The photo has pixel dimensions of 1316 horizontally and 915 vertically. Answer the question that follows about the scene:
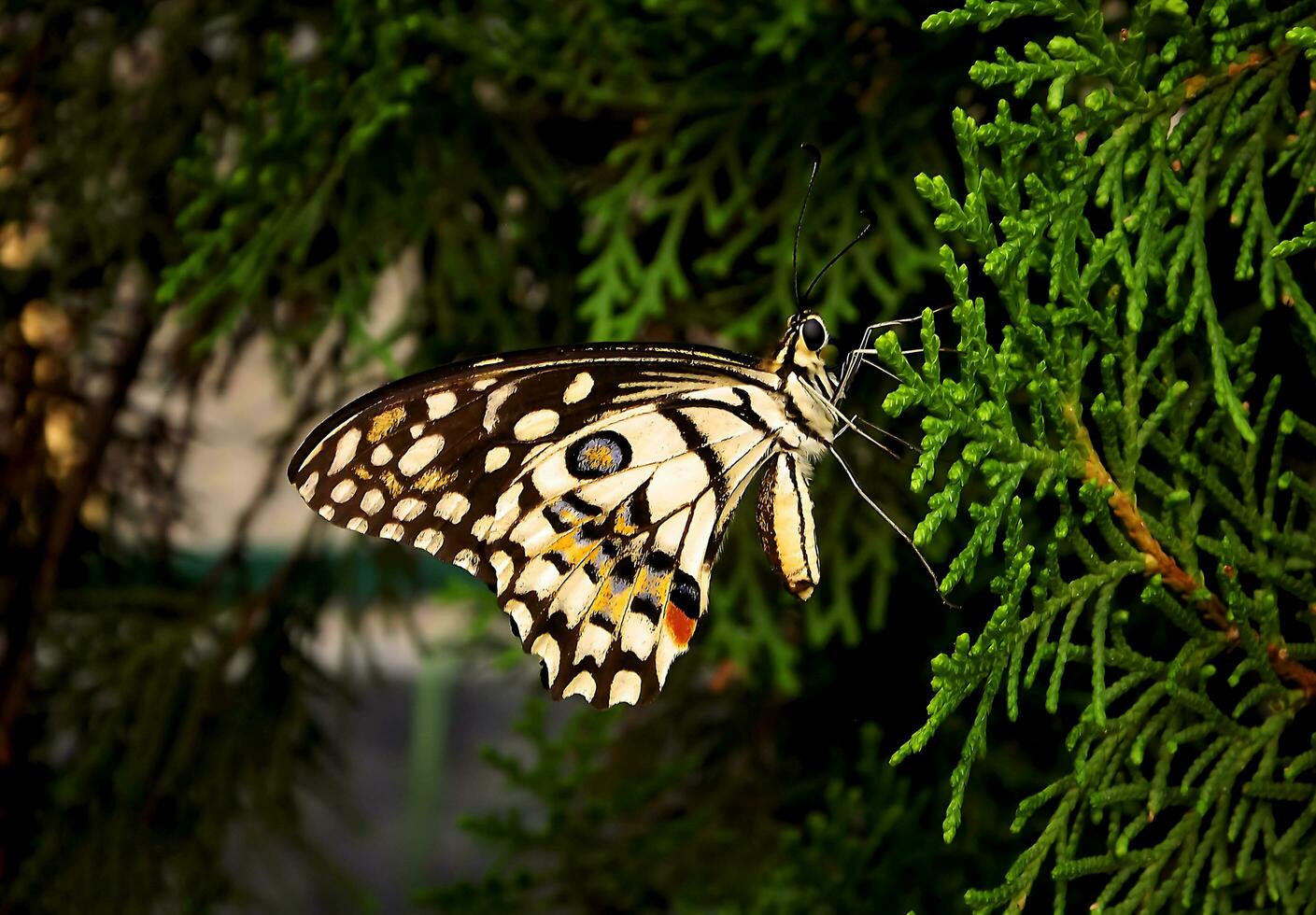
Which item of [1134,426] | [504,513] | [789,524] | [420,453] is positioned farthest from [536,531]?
[1134,426]

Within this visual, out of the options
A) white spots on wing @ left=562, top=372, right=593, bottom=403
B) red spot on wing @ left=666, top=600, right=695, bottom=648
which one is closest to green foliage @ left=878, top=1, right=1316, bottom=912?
red spot on wing @ left=666, top=600, right=695, bottom=648

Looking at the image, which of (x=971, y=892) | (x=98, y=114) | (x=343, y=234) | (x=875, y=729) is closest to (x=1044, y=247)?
(x=971, y=892)

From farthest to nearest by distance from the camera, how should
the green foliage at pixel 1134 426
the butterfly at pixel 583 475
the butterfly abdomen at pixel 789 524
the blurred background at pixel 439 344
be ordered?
1. the blurred background at pixel 439 344
2. the butterfly at pixel 583 475
3. the butterfly abdomen at pixel 789 524
4. the green foliage at pixel 1134 426

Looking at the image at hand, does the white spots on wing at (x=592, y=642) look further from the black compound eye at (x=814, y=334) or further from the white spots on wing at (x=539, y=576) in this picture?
the black compound eye at (x=814, y=334)

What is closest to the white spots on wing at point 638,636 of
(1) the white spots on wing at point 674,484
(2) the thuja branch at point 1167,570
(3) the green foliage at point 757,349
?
(1) the white spots on wing at point 674,484

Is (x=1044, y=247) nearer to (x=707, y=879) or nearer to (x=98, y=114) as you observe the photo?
(x=707, y=879)

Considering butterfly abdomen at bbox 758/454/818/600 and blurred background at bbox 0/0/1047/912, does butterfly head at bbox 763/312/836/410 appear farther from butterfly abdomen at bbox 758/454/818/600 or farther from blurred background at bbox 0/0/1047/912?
blurred background at bbox 0/0/1047/912

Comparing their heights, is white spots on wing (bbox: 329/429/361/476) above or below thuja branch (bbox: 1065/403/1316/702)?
above
